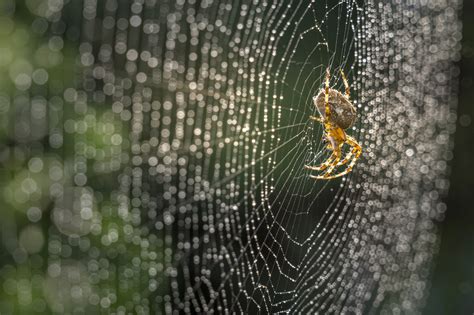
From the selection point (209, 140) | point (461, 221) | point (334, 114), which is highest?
point (334, 114)

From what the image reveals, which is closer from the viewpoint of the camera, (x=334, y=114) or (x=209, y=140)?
(x=334, y=114)

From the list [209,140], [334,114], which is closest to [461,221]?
[209,140]

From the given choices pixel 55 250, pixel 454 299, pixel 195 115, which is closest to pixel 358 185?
pixel 195 115

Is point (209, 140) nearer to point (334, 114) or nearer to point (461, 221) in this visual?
point (334, 114)

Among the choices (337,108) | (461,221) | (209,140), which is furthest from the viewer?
(461,221)

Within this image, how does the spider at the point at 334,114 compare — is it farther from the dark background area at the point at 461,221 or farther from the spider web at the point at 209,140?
the dark background area at the point at 461,221
